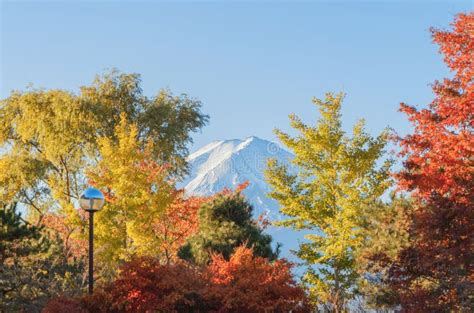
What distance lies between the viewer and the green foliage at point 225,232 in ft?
69.4

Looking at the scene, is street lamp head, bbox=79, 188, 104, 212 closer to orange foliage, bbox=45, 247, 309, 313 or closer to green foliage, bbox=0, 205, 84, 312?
green foliage, bbox=0, 205, 84, 312

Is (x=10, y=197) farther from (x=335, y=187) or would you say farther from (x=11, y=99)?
(x=335, y=187)

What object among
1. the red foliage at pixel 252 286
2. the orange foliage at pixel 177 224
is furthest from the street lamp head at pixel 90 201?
the orange foliage at pixel 177 224

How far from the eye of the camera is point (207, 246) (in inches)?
837

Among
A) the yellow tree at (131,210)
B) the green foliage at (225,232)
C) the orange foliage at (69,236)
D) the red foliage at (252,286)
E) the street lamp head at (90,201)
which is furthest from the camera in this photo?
the yellow tree at (131,210)

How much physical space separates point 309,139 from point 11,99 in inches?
953

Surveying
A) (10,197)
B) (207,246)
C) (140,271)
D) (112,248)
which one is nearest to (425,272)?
(140,271)

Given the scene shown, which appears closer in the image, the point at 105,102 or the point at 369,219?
the point at 369,219

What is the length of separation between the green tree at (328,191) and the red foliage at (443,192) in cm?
445

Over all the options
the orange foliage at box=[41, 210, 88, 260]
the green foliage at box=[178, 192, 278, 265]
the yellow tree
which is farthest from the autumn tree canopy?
the green foliage at box=[178, 192, 278, 265]

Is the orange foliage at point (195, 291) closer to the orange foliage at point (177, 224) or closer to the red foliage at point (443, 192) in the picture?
the red foliage at point (443, 192)

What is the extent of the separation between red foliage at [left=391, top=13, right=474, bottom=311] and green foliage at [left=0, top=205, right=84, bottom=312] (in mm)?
8594

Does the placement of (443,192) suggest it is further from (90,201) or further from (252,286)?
(90,201)

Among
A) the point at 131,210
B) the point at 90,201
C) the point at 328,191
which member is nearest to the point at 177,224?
the point at 131,210
